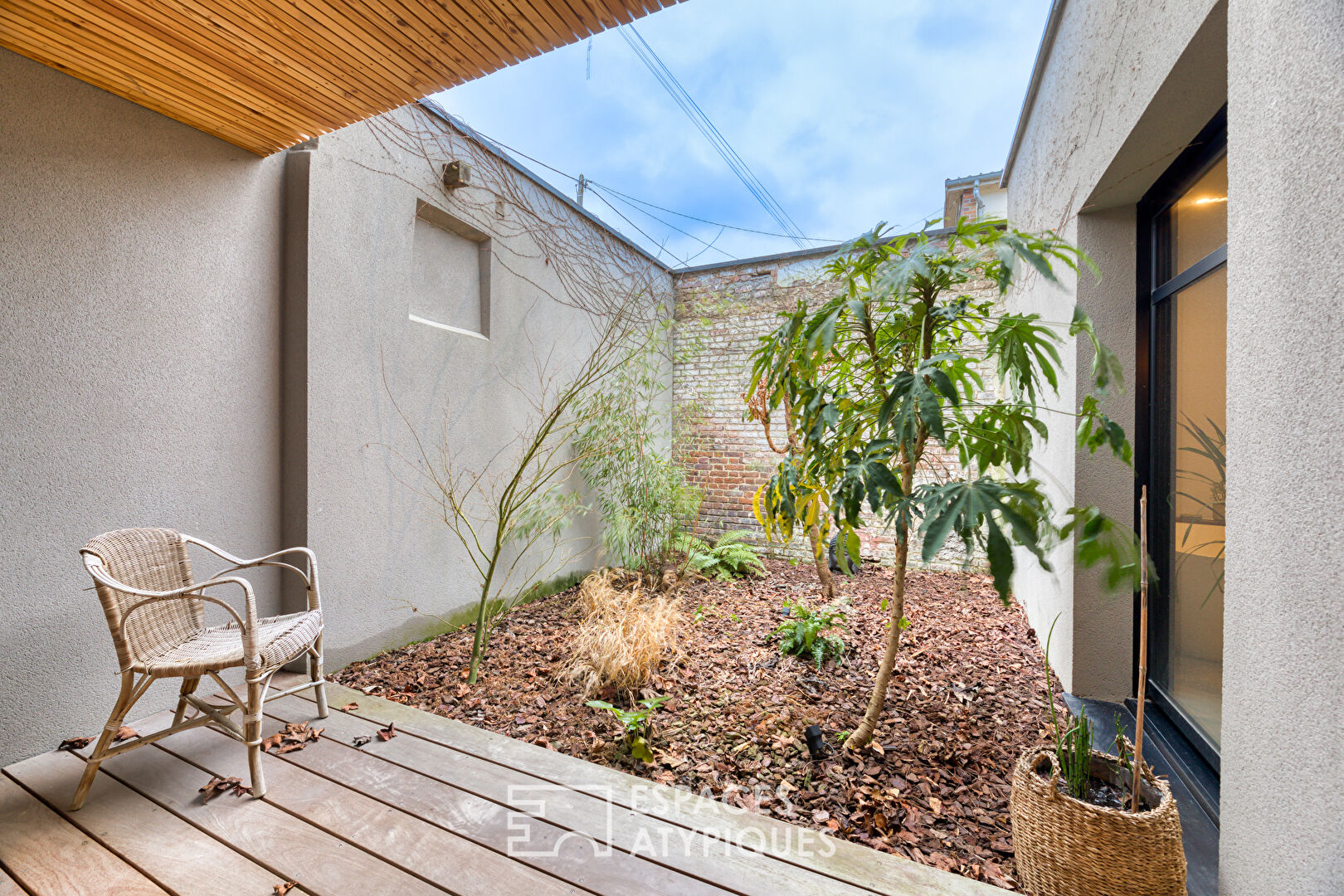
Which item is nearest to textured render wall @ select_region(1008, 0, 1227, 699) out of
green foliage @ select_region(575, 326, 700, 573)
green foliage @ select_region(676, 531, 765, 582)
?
green foliage @ select_region(676, 531, 765, 582)

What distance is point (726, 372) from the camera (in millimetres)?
5461

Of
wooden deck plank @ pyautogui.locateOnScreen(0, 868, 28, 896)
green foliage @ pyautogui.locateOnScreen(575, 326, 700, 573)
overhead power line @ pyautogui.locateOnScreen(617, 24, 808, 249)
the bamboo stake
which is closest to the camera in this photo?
the bamboo stake

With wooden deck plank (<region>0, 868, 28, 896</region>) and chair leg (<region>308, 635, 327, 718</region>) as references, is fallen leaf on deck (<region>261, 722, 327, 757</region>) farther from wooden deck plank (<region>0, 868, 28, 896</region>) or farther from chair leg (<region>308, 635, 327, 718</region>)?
wooden deck plank (<region>0, 868, 28, 896</region>)

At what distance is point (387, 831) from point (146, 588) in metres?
1.28

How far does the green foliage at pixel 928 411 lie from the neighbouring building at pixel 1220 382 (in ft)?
0.82

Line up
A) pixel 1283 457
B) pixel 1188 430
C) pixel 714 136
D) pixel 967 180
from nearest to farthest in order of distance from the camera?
1. pixel 1283 457
2. pixel 1188 430
3. pixel 967 180
4. pixel 714 136

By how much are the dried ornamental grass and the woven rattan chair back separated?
1540 millimetres

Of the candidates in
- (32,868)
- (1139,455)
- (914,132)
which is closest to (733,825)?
(32,868)

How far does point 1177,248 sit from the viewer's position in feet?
6.50

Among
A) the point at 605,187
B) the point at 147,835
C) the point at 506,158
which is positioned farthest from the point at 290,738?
the point at 605,187

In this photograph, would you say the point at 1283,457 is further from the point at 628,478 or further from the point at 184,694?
the point at 628,478

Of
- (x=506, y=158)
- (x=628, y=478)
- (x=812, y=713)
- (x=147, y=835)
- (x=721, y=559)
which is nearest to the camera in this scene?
(x=147, y=835)

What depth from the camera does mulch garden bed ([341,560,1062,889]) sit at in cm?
167

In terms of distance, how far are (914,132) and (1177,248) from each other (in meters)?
30.1
